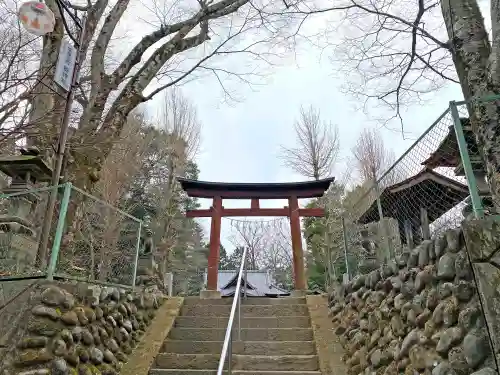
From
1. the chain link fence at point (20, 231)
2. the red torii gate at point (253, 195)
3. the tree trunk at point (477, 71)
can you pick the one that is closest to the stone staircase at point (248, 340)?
the chain link fence at point (20, 231)

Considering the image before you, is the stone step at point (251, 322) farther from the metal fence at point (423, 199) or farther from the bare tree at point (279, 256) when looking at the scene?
the bare tree at point (279, 256)

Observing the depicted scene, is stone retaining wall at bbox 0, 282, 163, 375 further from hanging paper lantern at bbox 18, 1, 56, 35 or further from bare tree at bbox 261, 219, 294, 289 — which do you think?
bare tree at bbox 261, 219, 294, 289

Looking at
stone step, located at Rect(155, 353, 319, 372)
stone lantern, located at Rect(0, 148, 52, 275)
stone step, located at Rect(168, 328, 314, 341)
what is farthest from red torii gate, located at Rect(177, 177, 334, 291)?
stone step, located at Rect(155, 353, 319, 372)

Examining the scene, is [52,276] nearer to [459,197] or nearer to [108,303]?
[108,303]

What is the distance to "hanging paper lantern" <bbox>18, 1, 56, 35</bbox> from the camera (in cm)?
341

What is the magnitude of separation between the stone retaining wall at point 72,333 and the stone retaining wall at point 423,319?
247cm

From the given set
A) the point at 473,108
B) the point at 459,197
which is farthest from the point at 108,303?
→ the point at 473,108

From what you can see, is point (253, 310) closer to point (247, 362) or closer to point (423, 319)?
point (247, 362)

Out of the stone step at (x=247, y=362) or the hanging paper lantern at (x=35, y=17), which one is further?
the stone step at (x=247, y=362)

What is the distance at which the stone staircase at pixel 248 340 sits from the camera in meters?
4.10

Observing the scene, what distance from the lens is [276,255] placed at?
21312 millimetres

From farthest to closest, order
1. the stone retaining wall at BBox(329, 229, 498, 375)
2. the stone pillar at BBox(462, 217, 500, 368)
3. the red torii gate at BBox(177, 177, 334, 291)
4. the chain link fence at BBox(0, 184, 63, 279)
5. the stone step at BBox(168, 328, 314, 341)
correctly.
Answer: the red torii gate at BBox(177, 177, 334, 291)
the stone step at BBox(168, 328, 314, 341)
the chain link fence at BBox(0, 184, 63, 279)
the stone retaining wall at BBox(329, 229, 498, 375)
the stone pillar at BBox(462, 217, 500, 368)

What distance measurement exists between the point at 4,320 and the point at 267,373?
250 centimetres

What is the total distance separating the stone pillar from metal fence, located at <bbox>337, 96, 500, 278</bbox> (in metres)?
0.13
